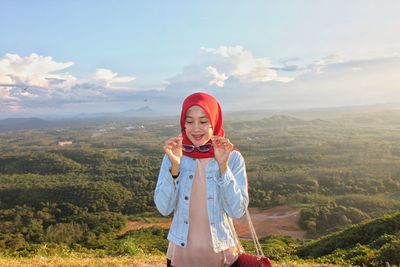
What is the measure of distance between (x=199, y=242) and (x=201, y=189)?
433 mm

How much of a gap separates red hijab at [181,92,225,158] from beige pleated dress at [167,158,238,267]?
8 centimetres

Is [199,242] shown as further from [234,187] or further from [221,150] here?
[221,150]

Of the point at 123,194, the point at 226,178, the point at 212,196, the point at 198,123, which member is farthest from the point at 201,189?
the point at 123,194

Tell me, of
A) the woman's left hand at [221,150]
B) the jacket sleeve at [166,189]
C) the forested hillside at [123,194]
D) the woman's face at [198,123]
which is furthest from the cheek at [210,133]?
the forested hillside at [123,194]

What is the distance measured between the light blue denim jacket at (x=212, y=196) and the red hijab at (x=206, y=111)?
0.08 metres

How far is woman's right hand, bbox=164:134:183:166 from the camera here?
9.89ft

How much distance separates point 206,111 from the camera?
9.89 feet

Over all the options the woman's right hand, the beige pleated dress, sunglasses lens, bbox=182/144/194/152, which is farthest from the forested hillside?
the woman's right hand

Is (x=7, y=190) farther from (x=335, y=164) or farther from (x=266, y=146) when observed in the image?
(x=266, y=146)

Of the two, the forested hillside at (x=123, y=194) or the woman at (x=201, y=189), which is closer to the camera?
the woman at (x=201, y=189)

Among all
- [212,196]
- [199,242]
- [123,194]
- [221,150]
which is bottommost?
[123,194]

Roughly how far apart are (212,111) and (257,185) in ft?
189

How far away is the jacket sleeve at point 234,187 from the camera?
3.07m

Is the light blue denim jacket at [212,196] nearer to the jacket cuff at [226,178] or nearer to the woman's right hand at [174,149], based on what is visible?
the jacket cuff at [226,178]
